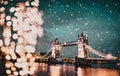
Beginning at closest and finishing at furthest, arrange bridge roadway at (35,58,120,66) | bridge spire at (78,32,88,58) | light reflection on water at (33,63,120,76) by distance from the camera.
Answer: light reflection on water at (33,63,120,76)
bridge roadway at (35,58,120,66)
bridge spire at (78,32,88,58)

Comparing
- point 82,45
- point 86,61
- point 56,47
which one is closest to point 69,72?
point 86,61

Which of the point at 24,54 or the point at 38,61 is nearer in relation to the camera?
the point at 24,54

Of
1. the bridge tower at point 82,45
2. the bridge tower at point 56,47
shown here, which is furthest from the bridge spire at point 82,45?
the bridge tower at point 56,47

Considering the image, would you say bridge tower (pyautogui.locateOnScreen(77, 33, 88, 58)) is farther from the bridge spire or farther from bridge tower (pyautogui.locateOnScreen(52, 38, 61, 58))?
bridge tower (pyautogui.locateOnScreen(52, 38, 61, 58))

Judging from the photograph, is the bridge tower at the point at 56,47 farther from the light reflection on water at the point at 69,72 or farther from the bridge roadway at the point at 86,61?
the light reflection on water at the point at 69,72

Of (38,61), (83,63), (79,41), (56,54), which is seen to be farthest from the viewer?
(38,61)

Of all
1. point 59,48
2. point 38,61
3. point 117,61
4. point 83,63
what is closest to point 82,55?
point 83,63

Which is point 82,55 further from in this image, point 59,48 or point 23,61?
point 23,61

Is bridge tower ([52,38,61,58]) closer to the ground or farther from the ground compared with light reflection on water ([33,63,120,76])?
farther from the ground

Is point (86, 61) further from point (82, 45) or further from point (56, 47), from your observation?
point (56, 47)

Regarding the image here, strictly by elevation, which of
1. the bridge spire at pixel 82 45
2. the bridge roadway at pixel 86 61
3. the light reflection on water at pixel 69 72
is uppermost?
the bridge spire at pixel 82 45

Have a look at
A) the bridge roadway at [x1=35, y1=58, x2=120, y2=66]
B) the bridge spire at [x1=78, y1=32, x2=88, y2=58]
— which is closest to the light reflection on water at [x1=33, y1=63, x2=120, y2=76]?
the bridge roadway at [x1=35, y1=58, x2=120, y2=66]
